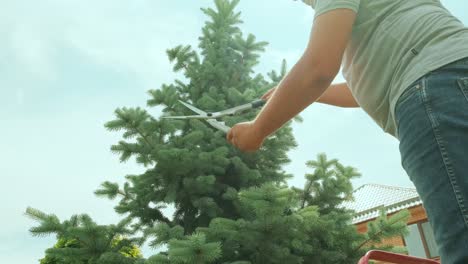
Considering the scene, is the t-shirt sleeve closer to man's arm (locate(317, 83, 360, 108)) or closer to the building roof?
man's arm (locate(317, 83, 360, 108))

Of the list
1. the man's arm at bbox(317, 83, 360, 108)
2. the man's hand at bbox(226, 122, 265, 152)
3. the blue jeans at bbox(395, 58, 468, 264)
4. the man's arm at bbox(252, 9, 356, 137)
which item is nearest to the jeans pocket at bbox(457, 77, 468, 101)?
the blue jeans at bbox(395, 58, 468, 264)

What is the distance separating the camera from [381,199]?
1864 centimetres

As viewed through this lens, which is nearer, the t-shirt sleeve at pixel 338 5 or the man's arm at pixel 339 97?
the t-shirt sleeve at pixel 338 5

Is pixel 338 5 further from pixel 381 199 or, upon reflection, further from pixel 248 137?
pixel 381 199

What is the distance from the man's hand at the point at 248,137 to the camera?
152 cm

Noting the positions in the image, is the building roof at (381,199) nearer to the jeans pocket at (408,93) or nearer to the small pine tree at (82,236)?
the small pine tree at (82,236)

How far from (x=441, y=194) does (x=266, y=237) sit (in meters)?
2.68

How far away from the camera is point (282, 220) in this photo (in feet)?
11.2

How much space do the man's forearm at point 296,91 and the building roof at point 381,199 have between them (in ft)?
46.8

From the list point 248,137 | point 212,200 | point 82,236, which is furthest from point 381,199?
point 248,137

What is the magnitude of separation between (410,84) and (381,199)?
61.6ft

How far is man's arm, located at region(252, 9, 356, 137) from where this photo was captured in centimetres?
125

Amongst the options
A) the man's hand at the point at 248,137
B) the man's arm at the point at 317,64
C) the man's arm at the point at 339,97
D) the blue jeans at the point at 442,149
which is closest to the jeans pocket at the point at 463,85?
the blue jeans at the point at 442,149

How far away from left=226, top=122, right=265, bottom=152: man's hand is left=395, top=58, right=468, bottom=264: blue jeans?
1.74 ft
